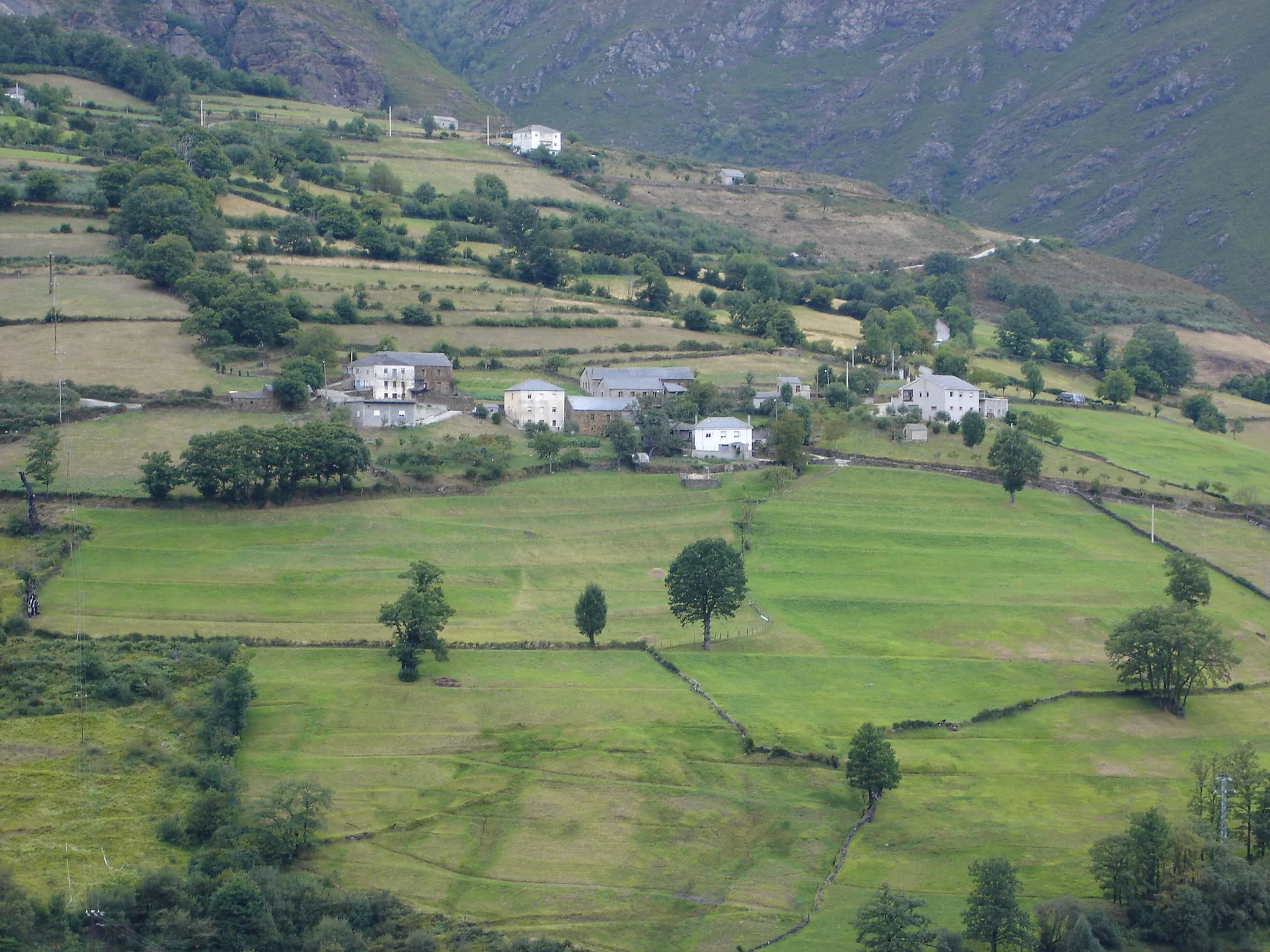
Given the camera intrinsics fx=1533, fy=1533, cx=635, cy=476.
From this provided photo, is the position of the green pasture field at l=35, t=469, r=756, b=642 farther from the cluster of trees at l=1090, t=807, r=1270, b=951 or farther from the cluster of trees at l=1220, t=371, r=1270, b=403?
the cluster of trees at l=1220, t=371, r=1270, b=403

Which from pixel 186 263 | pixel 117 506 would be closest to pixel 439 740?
pixel 117 506

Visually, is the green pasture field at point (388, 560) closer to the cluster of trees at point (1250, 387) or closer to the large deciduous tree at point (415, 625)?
the large deciduous tree at point (415, 625)

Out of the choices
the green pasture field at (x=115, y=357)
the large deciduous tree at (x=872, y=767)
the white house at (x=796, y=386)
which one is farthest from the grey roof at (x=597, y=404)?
the large deciduous tree at (x=872, y=767)

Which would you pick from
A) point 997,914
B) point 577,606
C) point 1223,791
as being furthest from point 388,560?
point 1223,791

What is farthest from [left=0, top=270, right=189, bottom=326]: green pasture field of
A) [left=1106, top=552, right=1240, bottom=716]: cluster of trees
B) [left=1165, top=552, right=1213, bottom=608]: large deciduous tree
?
[left=1106, top=552, right=1240, bottom=716]: cluster of trees

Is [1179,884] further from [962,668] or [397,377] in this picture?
[397,377]

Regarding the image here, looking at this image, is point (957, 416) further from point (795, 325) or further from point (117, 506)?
point (117, 506)

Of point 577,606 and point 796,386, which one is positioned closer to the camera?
point 577,606
